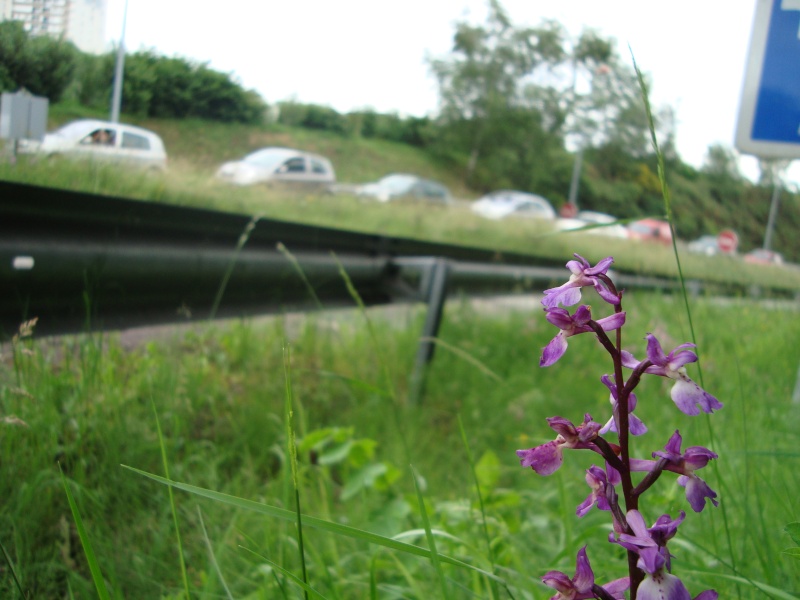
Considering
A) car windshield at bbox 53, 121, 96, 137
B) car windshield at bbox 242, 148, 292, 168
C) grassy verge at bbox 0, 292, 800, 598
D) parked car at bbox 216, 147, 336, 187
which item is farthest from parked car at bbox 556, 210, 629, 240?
car windshield at bbox 53, 121, 96, 137

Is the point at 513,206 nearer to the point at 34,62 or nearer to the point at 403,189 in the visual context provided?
the point at 403,189

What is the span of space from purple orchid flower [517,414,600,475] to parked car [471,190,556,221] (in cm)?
453

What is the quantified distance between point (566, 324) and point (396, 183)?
12.6ft

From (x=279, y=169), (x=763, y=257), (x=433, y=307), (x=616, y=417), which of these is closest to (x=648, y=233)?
(x=763, y=257)

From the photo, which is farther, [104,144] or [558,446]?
[104,144]

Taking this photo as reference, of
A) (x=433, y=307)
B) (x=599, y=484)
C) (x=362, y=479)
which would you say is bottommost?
(x=362, y=479)

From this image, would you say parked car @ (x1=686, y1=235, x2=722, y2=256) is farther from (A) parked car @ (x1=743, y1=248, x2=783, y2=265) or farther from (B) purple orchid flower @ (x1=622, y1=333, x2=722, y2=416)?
(B) purple orchid flower @ (x1=622, y1=333, x2=722, y2=416)

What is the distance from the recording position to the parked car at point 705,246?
244 inches

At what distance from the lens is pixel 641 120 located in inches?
223

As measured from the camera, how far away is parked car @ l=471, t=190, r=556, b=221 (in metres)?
5.45

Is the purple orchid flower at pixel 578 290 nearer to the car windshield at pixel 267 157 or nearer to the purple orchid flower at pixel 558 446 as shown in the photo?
the purple orchid flower at pixel 558 446

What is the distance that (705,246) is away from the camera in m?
6.27

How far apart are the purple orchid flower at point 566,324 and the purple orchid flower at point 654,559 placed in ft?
0.69

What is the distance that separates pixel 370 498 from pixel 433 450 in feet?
2.74
